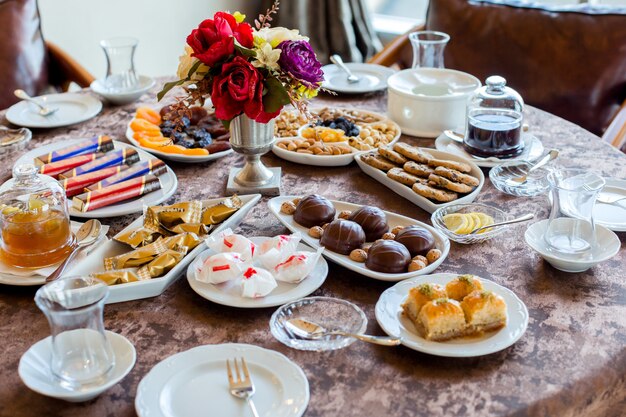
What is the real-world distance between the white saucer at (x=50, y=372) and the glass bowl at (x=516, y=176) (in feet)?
3.16

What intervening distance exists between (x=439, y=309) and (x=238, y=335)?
0.32 meters

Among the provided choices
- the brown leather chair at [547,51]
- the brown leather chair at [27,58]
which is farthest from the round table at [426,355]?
the brown leather chair at [27,58]

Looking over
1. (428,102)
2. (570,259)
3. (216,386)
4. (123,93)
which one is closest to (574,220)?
(570,259)

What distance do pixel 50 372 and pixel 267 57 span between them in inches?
29.1

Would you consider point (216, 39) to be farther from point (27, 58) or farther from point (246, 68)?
point (27, 58)

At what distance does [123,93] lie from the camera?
2146 mm

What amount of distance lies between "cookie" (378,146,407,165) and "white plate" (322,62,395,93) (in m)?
0.57

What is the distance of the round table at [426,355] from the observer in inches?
39.3

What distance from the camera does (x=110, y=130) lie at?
2018 millimetres

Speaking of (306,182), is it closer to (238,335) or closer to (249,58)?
(249,58)

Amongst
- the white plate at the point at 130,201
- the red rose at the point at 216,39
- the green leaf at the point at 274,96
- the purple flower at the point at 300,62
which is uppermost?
the red rose at the point at 216,39

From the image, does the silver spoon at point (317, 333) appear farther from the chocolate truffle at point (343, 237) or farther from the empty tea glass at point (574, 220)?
the empty tea glass at point (574, 220)

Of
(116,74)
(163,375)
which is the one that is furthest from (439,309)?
(116,74)

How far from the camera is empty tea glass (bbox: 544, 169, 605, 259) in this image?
1313 mm
